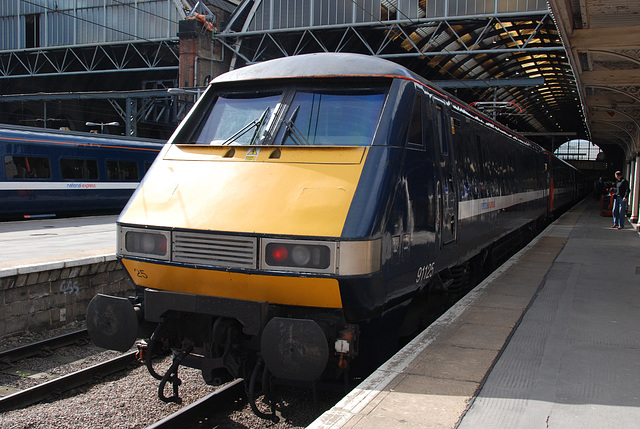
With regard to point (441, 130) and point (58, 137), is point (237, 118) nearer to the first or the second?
point (441, 130)

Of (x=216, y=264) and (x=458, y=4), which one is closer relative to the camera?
(x=216, y=264)

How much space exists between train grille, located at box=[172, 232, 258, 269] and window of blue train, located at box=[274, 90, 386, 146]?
1.07 metres

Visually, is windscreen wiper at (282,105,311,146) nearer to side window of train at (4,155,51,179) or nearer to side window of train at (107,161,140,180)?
side window of train at (4,155,51,179)

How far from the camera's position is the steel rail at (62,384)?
5465 millimetres

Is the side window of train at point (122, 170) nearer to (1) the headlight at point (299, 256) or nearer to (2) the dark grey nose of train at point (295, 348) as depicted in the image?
(1) the headlight at point (299, 256)

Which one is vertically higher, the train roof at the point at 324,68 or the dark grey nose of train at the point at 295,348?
the train roof at the point at 324,68

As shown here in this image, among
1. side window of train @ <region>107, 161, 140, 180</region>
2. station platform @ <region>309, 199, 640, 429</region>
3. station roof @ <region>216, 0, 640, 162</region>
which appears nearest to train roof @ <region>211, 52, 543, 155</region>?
station platform @ <region>309, 199, 640, 429</region>

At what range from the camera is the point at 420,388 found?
408 cm

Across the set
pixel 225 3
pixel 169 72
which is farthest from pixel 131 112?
pixel 225 3

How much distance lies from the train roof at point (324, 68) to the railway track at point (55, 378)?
3.45 m

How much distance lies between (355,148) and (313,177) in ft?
1.38

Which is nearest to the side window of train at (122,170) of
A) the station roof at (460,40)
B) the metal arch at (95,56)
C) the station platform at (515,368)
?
the station roof at (460,40)

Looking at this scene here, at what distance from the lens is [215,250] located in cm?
427

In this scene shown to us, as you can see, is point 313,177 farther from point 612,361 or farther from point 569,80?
point 569,80
